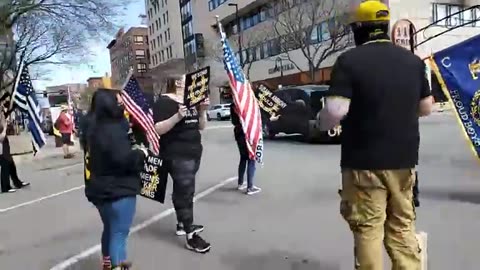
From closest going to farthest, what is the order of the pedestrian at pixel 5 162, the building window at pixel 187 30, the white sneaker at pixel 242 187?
1. the white sneaker at pixel 242 187
2. the pedestrian at pixel 5 162
3. the building window at pixel 187 30

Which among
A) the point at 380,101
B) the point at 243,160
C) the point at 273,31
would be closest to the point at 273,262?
the point at 380,101

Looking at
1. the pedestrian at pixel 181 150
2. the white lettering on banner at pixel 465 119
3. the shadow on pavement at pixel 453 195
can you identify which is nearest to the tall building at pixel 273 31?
the shadow on pavement at pixel 453 195

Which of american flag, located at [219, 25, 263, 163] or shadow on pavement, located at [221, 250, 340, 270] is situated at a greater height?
american flag, located at [219, 25, 263, 163]

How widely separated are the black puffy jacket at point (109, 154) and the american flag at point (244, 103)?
12.0 ft

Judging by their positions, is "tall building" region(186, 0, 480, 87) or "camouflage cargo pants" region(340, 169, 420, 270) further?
"tall building" region(186, 0, 480, 87)

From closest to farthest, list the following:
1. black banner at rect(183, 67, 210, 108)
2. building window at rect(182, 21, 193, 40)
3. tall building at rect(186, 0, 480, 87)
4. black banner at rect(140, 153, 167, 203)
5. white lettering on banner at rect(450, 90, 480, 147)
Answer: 1. black banner at rect(183, 67, 210, 108)
2. black banner at rect(140, 153, 167, 203)
3. white lettering on banner at rect(450, 90, 480, 147)
4. tall building at rect(186, 0, 480, 87)
5. building window at rect(182, 21, 193, 40)

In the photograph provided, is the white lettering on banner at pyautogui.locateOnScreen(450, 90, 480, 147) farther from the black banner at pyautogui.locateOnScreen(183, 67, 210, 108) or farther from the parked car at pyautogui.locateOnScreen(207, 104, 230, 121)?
the parked car at pyautogui.locateOnScreen(207, 104, 230, 121)

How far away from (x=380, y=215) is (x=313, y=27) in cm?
3532

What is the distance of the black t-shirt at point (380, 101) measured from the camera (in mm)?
2943

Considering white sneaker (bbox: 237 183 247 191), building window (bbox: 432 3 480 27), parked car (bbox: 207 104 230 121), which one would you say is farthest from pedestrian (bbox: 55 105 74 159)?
building window (bbox: 432 3 480 27)

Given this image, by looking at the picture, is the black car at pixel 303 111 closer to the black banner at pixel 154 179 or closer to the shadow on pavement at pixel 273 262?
the black banner at pixel 154 179

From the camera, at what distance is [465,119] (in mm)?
6246

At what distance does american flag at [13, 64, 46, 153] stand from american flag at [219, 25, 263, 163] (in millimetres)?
6916

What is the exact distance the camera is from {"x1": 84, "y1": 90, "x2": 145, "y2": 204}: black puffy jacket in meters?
3.75
